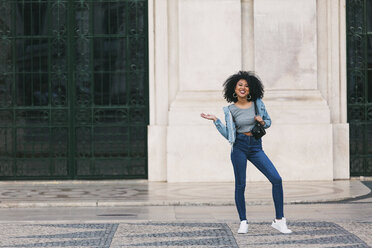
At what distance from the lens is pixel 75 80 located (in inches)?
711

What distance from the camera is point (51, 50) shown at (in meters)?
18.1

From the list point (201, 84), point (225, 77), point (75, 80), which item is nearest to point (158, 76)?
point (201, 84)

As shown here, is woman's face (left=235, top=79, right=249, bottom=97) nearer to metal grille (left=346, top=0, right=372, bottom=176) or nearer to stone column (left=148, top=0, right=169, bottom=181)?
stone column (left=148, top=0, right=169, bottom=181)

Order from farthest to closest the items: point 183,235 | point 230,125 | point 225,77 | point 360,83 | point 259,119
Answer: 1. point 360,83
2. point 225,77
3. point 230,125
4. point 259,119
5. point 183,235

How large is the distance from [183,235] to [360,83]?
8926mm

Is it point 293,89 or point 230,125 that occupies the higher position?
point 293,89

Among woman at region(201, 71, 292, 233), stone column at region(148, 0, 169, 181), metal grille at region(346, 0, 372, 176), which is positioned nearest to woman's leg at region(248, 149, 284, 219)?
woman at region(201, 71, 292, 233)

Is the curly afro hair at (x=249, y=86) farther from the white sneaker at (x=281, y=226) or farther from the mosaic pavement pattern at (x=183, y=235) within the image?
the mosaic pavement pattern at (x=183, y=235)

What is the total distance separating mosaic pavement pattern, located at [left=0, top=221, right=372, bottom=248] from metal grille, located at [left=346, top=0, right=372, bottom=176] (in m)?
7.11

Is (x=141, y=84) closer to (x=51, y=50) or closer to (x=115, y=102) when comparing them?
(x=115, y=102)

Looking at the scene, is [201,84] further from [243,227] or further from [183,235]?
[183,235]

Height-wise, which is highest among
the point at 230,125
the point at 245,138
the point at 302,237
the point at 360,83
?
the point at 360,83

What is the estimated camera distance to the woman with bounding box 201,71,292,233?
10523 mm

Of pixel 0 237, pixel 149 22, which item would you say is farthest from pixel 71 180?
pixel 0 237
